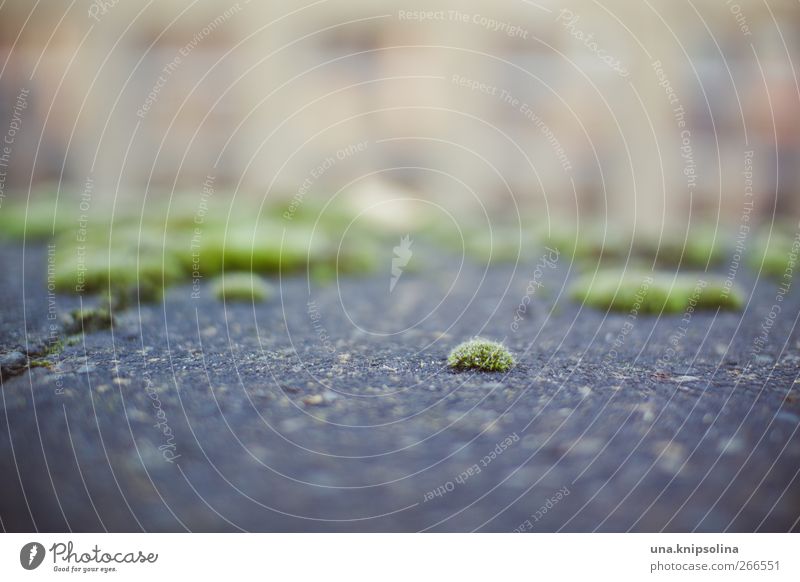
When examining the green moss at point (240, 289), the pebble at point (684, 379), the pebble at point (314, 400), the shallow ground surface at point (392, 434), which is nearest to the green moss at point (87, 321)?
the shallow ground surface at point (392, 434)

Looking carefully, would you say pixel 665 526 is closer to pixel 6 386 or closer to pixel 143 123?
pixel 6 386

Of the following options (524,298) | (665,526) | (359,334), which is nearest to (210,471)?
(359,334)

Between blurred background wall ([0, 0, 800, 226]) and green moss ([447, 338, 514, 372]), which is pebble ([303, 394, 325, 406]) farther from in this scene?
blurred background wall ([0, 0, 800, 226])

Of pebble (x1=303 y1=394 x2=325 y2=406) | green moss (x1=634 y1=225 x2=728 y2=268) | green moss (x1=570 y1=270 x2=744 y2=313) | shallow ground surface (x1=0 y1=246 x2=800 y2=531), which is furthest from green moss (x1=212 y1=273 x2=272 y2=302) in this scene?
green moss (x1=634 y1=225 x2=728 y2=268)

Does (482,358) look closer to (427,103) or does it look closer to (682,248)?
(682,248)

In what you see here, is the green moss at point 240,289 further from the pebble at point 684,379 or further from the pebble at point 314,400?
the pebble at point 684,379

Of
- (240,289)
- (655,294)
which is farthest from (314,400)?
(655,294)
